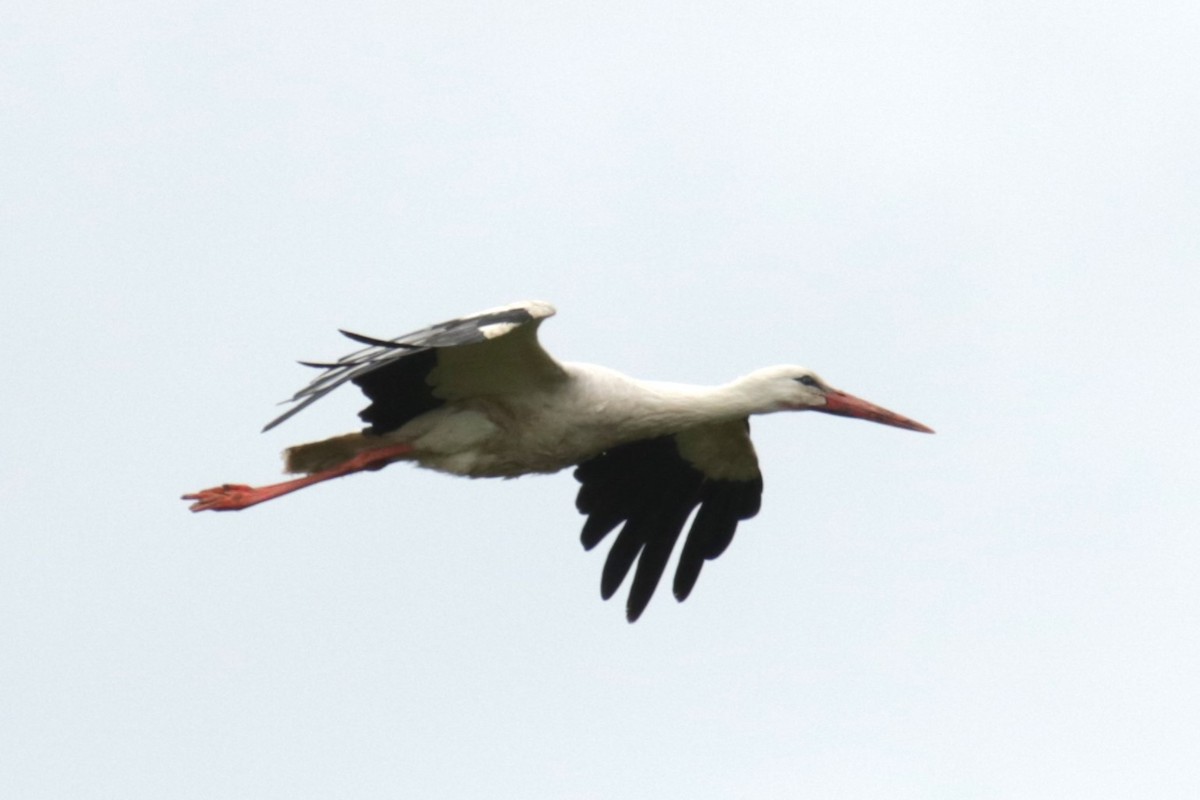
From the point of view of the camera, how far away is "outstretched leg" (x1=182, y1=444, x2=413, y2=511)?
11555 mm

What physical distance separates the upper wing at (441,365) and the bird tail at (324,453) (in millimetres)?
112

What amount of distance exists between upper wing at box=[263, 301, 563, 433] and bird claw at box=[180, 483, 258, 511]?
70 centimetres

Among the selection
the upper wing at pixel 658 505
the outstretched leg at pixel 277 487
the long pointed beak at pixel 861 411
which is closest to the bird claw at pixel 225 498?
the outstretched leg at pixel 277 487

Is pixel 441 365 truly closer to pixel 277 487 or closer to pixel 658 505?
pixel 277 487

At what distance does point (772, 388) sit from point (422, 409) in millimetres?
1731

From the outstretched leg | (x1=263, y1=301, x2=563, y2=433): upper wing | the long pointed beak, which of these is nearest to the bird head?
the long pointed beak

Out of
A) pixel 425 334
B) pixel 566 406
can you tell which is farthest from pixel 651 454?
pixel 425 334

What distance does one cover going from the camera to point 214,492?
1173 centimetres

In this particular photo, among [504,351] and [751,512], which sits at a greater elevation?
[504,351]

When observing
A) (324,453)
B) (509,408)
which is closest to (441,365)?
(509,408)

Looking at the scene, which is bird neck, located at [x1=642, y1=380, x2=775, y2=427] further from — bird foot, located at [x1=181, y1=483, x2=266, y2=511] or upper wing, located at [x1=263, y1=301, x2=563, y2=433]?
bird foot, located at [x1=181, y1=483, x2=266, y2=511]

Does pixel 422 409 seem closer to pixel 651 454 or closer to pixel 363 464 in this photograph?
pixel 363 464

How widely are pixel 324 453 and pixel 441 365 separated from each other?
0.85 meters

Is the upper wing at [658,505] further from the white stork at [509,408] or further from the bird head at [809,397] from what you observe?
the bird head at [809,397]
